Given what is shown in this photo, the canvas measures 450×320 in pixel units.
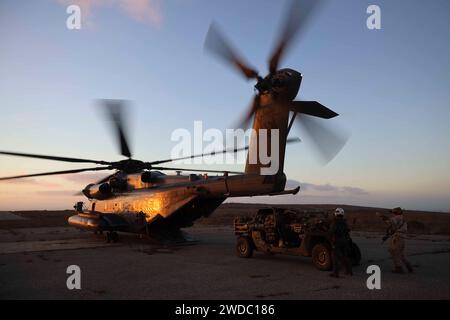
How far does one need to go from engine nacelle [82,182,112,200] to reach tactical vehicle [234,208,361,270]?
9402mm

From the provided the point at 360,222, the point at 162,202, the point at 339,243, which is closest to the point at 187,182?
the point at 162,202

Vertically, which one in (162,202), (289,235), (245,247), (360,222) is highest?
(162,202)

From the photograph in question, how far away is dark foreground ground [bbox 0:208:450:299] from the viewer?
26.1 feet

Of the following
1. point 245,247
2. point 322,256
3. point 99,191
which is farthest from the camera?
point 99,191

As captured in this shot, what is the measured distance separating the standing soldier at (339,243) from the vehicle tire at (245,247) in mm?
3814

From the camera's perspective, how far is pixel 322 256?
419 inches

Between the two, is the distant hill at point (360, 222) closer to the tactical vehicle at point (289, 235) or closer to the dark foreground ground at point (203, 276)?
the tactical vehicle at point (289, 235)

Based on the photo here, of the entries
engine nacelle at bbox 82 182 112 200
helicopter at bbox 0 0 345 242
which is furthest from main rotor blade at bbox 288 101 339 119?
engine nacelle at bbox 82 182 112 200

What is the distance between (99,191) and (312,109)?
13.5m

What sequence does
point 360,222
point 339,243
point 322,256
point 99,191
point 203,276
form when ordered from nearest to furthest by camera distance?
1. point 339,243
2. point 203,276
3. point 322,256
4. point 99,191
5. point 360,222

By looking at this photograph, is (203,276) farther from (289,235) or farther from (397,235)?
(397,235)

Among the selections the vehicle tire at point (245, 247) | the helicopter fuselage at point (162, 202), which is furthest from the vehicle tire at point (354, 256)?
the helicopter fuselage at point (162, 202)

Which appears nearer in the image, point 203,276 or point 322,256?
A: point 203,276

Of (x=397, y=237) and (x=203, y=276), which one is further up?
(x=397, y=237)
